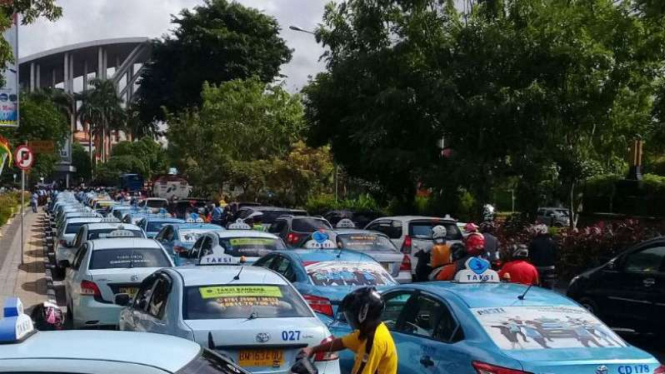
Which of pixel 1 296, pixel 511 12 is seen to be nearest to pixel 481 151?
pixel 511 12

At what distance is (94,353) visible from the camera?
3.93 metres

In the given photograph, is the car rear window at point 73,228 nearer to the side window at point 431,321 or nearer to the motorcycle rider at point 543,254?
the motorcycle rider at point 543,254

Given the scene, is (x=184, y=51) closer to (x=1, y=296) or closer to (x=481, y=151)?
(x=481, y=151)

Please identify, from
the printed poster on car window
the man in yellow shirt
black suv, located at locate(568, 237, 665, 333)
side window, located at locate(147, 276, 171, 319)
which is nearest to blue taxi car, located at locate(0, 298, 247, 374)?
the man in yellow shirt

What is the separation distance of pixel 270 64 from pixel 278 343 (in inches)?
2300

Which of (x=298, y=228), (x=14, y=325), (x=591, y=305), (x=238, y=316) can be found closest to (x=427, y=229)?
(x=298, y=228)

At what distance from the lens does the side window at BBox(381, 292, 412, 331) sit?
776cm

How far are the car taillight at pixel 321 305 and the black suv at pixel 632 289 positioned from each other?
4.29 metres

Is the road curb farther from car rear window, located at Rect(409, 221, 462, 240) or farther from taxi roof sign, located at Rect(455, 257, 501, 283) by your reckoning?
taxi roof sign, located at Rect(455, 257, 501, 283)

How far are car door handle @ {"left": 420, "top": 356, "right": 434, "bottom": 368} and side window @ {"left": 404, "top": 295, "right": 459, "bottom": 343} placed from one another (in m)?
0.17

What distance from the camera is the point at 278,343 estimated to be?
7.46 meters

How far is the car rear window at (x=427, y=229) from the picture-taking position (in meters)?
20.0

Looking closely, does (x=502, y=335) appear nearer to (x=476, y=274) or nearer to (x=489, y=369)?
(x=489, y=369)

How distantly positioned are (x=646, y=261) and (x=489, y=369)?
22.3 feet
